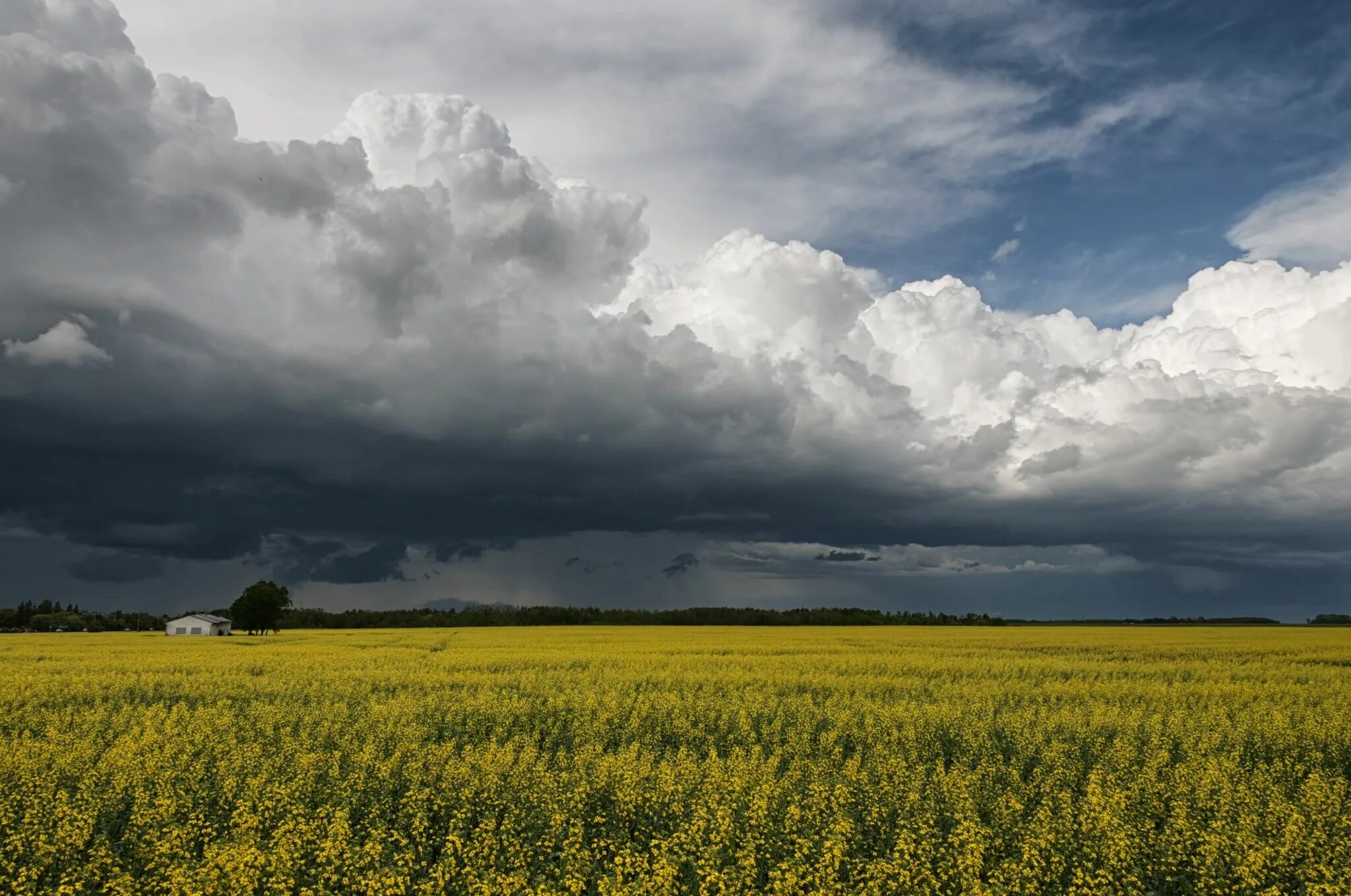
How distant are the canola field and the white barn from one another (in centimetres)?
9091

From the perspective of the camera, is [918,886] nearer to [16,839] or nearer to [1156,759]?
[1156,759]

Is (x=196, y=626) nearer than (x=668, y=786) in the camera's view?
No

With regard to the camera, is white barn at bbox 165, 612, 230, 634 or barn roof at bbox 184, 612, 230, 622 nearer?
white barn at bbox 165, 612, 230, 634

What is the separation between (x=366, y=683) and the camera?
32.6m

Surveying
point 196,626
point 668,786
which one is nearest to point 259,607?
point 196,626

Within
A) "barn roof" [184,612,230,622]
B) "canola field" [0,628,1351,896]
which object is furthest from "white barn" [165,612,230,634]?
"canola field" [0,628,1351,896]

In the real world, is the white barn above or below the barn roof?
below

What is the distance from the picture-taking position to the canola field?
36.5 ft

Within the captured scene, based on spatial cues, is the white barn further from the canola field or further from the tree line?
the canola field

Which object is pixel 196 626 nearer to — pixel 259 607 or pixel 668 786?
pixel 259 607

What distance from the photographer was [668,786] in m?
14.4

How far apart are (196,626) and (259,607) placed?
9841mm

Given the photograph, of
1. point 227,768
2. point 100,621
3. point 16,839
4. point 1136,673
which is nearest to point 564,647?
point 1136,673

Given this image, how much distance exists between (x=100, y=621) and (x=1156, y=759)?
6966 inches
